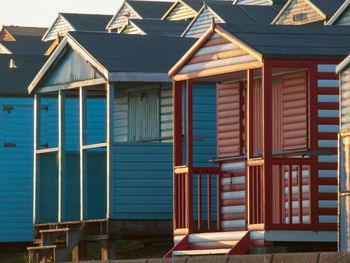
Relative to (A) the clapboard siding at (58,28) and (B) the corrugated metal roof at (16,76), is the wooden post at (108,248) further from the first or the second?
(A) the clapboard siding at (58,28)

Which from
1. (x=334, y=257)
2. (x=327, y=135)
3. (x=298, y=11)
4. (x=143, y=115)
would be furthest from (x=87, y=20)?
(x=334, y=257)

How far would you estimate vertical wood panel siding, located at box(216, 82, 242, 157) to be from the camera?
1980 cm

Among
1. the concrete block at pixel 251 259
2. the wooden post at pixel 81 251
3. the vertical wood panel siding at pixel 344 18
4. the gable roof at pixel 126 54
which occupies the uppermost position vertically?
the vertical wood panel siding at pixel 344 18

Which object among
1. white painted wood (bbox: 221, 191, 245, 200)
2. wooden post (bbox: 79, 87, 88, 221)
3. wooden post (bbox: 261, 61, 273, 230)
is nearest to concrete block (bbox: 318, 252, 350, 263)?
wooden post (bbox: 261, 61, 273, 230)

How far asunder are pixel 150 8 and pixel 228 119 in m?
41.4

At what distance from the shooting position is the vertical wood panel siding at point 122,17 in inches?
2363

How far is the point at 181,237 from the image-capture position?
18.9 m

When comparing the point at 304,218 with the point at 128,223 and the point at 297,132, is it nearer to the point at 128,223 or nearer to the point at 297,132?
the point at 297,132

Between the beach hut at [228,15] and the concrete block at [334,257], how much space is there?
107 ft

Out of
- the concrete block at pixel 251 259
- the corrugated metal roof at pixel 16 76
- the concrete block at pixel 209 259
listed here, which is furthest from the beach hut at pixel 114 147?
the concrete block at pixel 251 259

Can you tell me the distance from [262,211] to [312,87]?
2054 millimetres

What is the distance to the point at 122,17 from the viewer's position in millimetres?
60781

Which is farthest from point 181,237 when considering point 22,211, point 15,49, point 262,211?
point 15,49

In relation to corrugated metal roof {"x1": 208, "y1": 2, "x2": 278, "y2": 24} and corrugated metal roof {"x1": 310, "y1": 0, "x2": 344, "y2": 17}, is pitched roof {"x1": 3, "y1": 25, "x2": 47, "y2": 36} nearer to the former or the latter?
corrugated metal roof {"x1": 208, "y1": 2, "x2": 278, "y2": 24}
